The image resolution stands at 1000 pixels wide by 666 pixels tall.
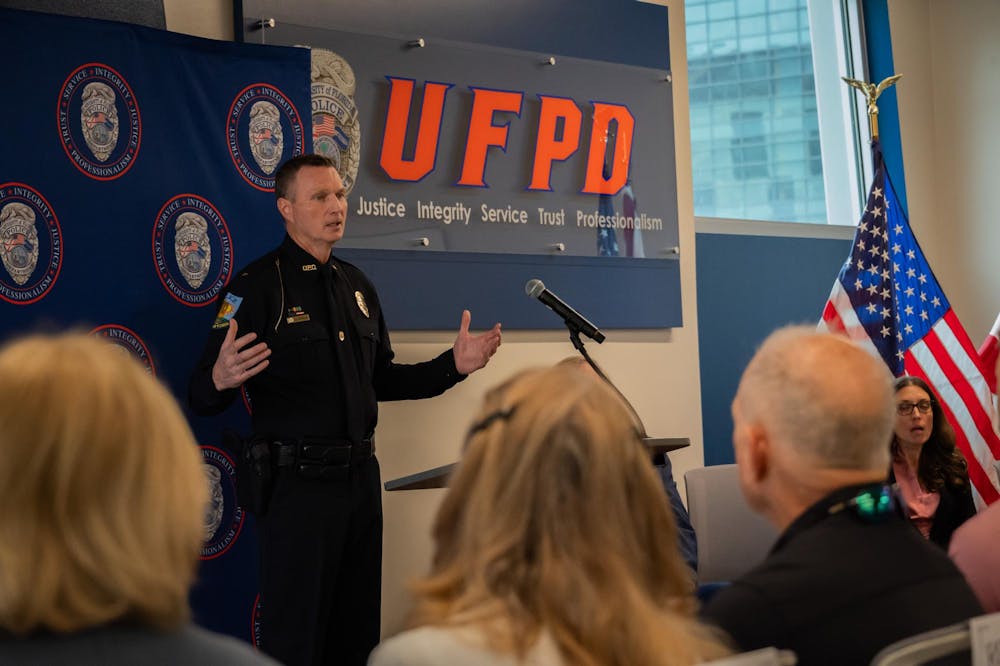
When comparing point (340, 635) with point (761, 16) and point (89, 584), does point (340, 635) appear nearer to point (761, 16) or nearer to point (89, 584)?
point (89, 584)

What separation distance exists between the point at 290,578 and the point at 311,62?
1.78 m

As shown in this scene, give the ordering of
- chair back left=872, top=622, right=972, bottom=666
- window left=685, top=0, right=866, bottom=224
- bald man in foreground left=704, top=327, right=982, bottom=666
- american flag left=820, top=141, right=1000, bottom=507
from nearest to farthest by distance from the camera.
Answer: chair back left=872, top=622, right=972, bottom=666 < bald man in foreground left=704, top=327, right=982, bottom=666 < american flag left=820, top=141, right=1000, bottom=507 < window left=685, top=0, right=866, bottom=224

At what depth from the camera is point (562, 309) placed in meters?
3.62

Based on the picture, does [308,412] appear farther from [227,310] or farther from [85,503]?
[85,503]

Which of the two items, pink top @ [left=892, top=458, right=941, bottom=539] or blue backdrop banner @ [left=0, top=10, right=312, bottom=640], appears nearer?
blue backdrop banner @ [left=0, top=10, right=312, bottom=640]

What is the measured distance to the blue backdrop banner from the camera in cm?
324

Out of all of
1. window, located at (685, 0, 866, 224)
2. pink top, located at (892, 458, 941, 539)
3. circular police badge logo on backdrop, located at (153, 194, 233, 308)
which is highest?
window, located at (685, 0, 866, 224)

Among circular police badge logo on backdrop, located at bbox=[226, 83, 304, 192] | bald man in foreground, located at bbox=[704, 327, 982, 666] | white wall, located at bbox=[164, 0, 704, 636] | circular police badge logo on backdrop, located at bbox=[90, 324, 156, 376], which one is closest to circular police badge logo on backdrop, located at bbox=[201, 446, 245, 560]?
circular police badge logo on backdrop, located at bbox=[90, 324, 156, 376]

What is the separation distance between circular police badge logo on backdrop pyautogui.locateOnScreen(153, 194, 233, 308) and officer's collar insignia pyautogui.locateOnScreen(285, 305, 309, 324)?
233 millimetres

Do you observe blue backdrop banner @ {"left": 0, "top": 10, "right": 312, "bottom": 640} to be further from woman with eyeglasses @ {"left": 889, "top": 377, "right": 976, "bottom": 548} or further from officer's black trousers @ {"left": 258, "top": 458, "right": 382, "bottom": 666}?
woman with eyeglasses @ {"left": 889, "top": 377, "right": 976, "bottom": 548}

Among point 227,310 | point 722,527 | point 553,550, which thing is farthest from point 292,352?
point 553,550

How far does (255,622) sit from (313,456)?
0.57m

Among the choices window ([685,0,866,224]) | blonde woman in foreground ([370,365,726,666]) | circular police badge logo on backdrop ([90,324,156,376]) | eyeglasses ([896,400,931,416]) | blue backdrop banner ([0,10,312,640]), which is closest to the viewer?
blonde woman in foreground ([370,365,726,666])

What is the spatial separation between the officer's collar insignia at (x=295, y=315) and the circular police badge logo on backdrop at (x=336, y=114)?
75 cm
